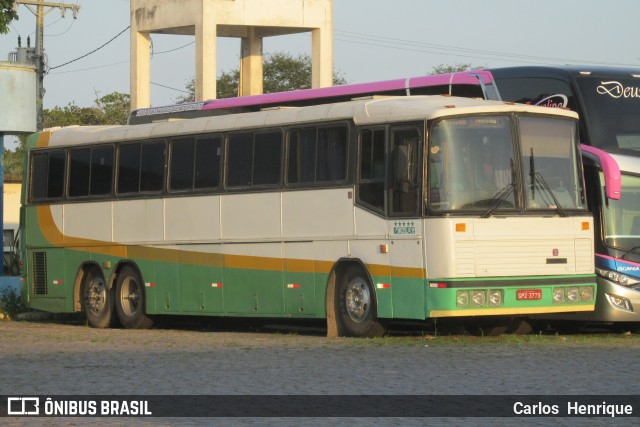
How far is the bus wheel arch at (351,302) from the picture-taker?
63.4 feet

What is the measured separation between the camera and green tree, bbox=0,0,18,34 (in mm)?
32094

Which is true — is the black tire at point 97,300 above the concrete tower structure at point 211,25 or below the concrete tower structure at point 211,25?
below

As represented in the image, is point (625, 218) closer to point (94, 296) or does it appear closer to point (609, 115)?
point (609, 115)

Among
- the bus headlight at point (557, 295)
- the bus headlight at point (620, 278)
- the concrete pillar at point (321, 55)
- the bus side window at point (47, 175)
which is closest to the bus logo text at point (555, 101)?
the bus headlight at point (620, 278)

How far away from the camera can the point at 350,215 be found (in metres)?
19.6

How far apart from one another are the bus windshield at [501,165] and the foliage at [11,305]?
12.3 meters

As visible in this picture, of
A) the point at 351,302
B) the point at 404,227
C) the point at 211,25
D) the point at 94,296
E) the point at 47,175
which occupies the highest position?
the point at 211,25

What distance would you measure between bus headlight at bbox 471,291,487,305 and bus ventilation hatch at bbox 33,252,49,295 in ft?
34.1

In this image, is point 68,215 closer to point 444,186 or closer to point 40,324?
point 40,324

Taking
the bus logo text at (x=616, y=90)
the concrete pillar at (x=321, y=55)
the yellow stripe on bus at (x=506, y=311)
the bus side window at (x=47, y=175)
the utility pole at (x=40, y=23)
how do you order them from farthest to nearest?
the utility pole at (x=40, y=23)
the concrete pillar at (x=321, y=55)
the bus side window at (x=47, y=175)
the bus logo text at (x=616, y=90)
the yellow stripe on bus at (x=506, y=311)

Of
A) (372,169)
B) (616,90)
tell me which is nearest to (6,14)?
(372,169)

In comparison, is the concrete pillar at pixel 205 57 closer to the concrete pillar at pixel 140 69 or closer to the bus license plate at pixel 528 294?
the concrete pillar at pixel 140 69

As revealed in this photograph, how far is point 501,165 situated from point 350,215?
2.25m

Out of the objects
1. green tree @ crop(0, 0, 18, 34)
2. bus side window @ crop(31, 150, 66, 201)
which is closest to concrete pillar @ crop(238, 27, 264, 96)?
green tree @ crop(0, 0, 18, 34)
